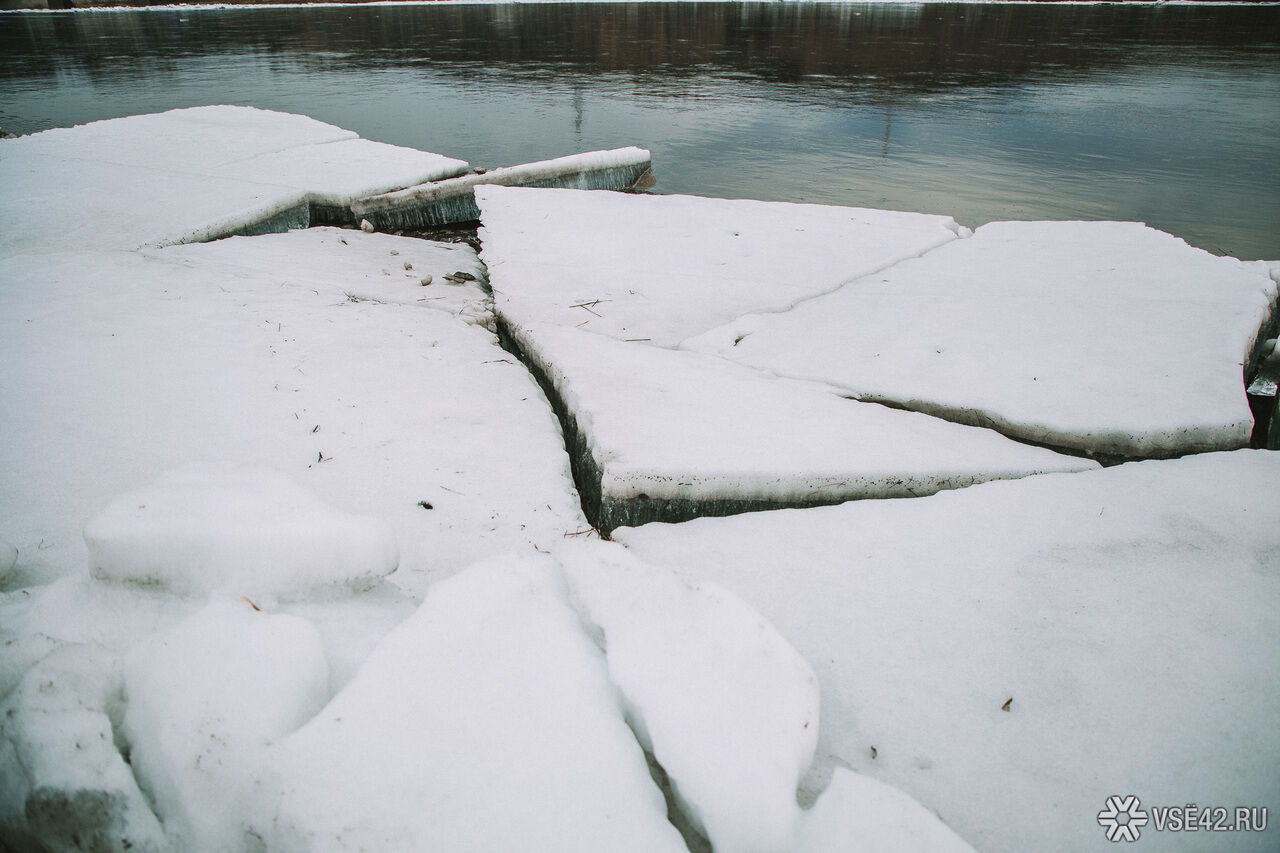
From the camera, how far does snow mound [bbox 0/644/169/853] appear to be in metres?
0.70

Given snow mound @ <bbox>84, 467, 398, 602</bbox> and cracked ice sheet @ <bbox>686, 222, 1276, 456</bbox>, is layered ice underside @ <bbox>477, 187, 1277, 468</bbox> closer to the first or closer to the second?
cracked ice sheet @ <bbox>686, 222, 1276, 456</bbox>

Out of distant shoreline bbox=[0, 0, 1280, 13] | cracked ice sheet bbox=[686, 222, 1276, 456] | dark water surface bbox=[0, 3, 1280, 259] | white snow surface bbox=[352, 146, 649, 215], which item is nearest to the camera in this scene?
cracked ice sheet bbox=[686, 222, 1276, 456]

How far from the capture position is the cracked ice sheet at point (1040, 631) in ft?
2.89

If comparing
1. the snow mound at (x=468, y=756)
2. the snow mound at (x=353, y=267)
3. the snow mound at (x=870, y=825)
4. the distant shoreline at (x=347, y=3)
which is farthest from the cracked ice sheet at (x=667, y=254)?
the distant shoreline at (x=347, y=3)

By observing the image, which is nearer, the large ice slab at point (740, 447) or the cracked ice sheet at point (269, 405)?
the cracked ice sheet at point (269, 405)

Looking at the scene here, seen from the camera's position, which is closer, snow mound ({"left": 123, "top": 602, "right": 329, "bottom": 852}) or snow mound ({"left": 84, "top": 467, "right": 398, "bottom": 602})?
snow mound ({"left": 123, "top": 602, "right": 329, "bottom": 852})

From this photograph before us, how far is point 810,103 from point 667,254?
6.72 m

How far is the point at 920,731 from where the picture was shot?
0.95 m

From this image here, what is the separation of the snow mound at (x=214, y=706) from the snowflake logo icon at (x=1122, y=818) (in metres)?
0.98

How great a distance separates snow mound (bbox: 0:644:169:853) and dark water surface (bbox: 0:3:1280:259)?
186 inches

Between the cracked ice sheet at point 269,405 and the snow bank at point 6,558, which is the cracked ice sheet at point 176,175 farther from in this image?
the snow bank at point 6,558

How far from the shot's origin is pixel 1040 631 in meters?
1.09

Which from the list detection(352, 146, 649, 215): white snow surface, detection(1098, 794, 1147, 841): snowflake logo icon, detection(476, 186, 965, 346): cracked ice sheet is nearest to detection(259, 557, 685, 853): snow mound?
detection(1098, 794, 1147, 841): snowflake logo icon

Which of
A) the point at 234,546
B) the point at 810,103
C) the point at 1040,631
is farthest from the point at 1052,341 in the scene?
the point at 810,103
